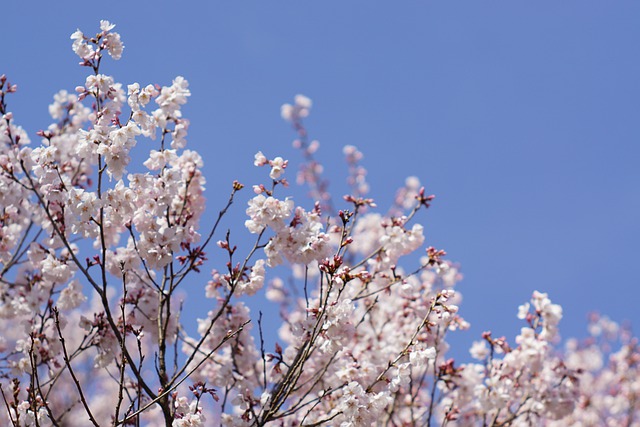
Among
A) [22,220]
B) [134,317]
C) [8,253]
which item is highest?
[22,220]

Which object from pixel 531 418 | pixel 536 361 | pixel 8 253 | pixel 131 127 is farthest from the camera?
pixel 531 418

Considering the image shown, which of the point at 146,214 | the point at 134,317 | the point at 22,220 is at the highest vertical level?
the point at 22,220

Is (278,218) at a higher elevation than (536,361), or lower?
higher

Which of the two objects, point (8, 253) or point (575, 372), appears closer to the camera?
point (8, 253)

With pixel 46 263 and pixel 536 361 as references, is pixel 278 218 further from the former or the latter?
pixel 536 361

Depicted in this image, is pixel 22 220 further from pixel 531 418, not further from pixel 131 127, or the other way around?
pixel 531 418

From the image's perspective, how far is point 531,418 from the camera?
675cm

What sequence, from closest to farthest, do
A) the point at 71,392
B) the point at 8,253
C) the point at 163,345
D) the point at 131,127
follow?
the point at 131,127, the point at 163,345, the point at 8,253, the point at 71,392

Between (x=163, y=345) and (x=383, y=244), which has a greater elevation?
(x=383, y=244)

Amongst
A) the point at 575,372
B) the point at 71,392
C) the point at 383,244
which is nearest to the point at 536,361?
the point at 575,372

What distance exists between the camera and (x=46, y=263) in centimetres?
537

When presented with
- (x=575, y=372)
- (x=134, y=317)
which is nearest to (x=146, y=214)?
(x=134, y=317)

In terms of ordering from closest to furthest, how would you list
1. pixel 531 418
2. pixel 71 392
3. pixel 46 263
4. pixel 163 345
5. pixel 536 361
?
pixel 163 345, pixel 46 263, pixel 536 361, pixel 531 418, pixel 71 392

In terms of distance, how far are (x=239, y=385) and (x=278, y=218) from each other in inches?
64.7
